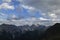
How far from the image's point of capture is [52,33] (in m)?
64.6

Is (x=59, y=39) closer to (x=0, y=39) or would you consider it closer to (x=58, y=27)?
(x=58, y=27)

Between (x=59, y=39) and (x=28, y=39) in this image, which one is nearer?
(x=59, y=39)

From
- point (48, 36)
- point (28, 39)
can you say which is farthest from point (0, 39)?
point (48, 36)

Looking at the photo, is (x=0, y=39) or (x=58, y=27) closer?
(x=58, y=27)

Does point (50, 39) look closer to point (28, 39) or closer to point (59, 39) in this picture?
point (59, 39)

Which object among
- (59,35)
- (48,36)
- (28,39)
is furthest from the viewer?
(28,39)

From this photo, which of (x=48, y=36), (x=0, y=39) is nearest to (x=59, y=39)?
(x=48, y=36)

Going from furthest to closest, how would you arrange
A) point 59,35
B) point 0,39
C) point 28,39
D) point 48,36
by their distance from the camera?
point 28,39
point 0,39
point 48,36
point 59,35

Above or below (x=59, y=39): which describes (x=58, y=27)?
above

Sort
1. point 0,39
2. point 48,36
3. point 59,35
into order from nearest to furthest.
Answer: point 59,35, point 48,36, point 0,39

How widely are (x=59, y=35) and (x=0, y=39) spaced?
301 feet

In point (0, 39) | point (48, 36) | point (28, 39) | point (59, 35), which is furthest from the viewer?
point (28, 39)

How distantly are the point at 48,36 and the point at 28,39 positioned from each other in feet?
299

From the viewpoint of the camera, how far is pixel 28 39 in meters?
158
